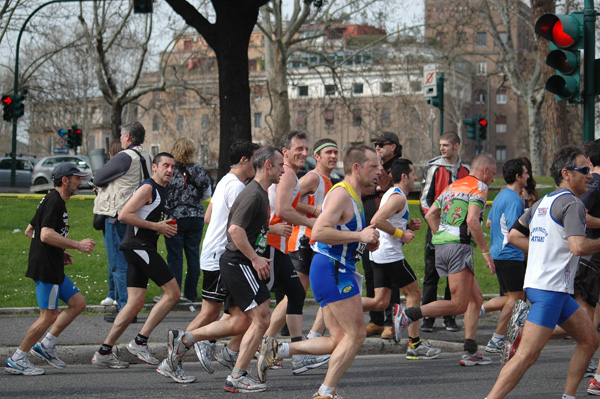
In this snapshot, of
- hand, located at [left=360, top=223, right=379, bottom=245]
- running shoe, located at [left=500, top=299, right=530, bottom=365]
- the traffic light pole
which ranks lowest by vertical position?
running shoe, located at [left=500, top=299, right=530, bottom=365]

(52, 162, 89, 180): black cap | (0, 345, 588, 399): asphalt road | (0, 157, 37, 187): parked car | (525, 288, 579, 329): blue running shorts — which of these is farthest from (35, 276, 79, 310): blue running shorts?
(0, 157, 37, 187): parked car

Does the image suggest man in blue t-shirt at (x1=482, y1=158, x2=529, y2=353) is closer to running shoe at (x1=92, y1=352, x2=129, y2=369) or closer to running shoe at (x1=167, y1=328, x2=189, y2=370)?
running shoe at (x1=167, y1=328, x2=189, y2=370)

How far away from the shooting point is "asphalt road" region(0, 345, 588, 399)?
6.75 m

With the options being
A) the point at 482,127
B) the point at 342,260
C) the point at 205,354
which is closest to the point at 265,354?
the point at 205,354

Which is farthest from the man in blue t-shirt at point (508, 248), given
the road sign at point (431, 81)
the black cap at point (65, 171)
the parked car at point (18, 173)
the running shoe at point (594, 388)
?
the parked car at point (18, 173)

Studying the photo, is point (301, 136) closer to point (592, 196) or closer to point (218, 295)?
point (218, 295)

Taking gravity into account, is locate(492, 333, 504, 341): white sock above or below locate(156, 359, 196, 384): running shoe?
below

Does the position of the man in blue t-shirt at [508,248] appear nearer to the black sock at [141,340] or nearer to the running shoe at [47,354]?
the black sock at [141,340]

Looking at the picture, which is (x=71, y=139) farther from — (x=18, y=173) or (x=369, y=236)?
(x=369, y=236)

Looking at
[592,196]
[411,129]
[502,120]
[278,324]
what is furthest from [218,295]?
[502,120]

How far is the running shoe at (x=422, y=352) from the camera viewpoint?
8.58 meters

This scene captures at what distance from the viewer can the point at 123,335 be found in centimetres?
907

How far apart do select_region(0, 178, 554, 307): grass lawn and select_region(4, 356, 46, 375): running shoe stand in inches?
128

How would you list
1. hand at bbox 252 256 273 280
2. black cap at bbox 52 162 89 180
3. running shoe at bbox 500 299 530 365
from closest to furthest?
running shoe at bbox 500 299 530 365 → hand at bbox 252 256 273 280 → black cap at bbox 52 162 89 180
